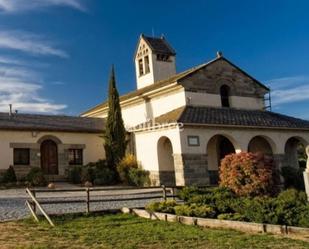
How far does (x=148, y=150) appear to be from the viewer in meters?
24.9

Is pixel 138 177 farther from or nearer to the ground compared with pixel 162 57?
nearer to the ground

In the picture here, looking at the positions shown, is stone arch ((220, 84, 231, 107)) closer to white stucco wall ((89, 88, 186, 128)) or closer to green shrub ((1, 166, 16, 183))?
white stucco wall ((89, 88, 186, 128))

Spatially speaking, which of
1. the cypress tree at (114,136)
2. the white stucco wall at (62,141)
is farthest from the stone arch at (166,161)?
the white stucco wall at (62,141)

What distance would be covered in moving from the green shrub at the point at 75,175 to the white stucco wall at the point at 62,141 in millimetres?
1587

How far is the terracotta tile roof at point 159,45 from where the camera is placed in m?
33.6

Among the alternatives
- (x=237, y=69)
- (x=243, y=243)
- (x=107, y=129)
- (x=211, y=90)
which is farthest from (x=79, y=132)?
(x=243, y=243)

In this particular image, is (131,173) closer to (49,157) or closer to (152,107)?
(49,157)

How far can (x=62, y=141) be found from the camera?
2564 cm

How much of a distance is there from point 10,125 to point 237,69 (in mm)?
15584

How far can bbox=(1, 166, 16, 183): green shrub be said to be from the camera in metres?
23.0

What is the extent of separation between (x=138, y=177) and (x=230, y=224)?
46.2ft

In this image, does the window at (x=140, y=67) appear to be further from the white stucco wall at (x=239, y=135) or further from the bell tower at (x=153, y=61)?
the white stucco wall at (x=239, y=135)

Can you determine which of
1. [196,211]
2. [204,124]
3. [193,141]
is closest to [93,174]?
[193,141]

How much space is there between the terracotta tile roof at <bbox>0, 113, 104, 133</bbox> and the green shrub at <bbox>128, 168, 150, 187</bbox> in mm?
4576
